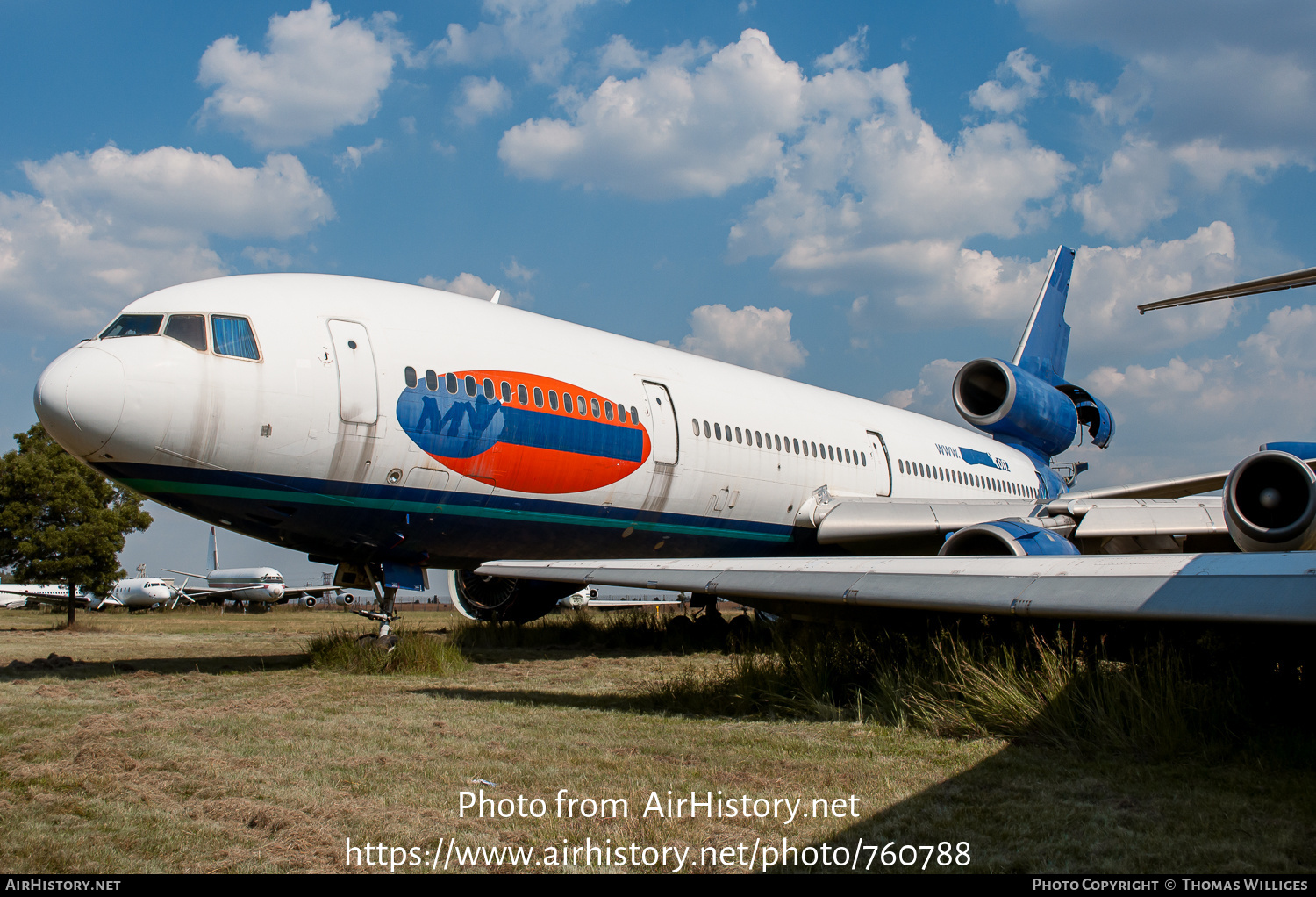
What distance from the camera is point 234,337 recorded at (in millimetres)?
8344

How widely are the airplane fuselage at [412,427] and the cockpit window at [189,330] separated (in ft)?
0.06

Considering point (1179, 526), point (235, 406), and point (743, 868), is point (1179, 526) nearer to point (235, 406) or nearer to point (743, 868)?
point (743, 868)

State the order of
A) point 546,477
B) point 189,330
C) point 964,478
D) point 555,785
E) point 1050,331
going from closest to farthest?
point 555,785 < point 189,330 < point 546,477 < point 964,478 < point 1050,331

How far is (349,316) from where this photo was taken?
30.0 feet

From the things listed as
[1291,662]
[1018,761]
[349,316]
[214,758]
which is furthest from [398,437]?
[1291,662]

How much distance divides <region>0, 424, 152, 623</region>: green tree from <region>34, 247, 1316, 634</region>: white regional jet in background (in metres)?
13.4

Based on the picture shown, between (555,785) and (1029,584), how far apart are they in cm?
316

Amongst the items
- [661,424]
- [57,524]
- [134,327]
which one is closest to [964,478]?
[661,424]

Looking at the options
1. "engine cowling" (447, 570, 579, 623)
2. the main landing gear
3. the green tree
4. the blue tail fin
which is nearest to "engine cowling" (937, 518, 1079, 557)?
the main landing gear

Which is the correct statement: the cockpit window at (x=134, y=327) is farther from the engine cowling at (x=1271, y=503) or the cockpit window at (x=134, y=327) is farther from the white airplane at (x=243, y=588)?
the white airplane at (x=243, y=588)

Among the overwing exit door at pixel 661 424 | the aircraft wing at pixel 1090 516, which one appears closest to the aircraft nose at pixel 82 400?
the overwing exit door at pixel 661 424

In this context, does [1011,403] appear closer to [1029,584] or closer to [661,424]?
[661,424]

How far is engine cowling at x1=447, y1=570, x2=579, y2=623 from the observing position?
46.4ft

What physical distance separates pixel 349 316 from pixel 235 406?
1.56m
